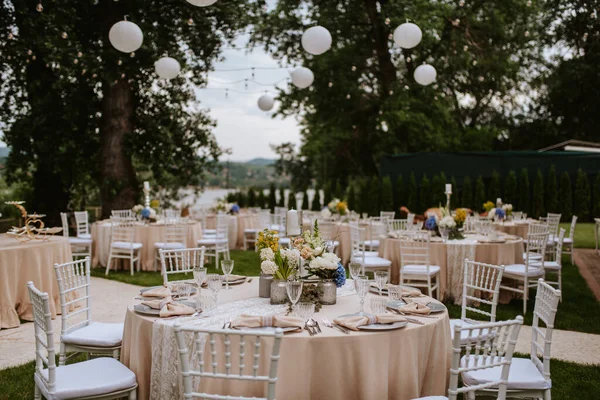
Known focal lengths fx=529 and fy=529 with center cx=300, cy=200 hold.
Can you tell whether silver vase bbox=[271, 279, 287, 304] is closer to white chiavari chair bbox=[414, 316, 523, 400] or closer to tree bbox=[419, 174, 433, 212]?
white chiavari chair bbox=[414, 316, 523, 400]

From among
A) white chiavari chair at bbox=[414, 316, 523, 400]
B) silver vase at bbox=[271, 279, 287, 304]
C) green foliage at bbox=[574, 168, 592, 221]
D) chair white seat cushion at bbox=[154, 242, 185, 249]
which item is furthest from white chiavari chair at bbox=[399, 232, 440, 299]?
green foliage at bbox=[574, 168, 592, 221]

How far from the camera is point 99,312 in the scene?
6434 mm

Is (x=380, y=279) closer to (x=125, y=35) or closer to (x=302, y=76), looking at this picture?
(x=125, y=35)

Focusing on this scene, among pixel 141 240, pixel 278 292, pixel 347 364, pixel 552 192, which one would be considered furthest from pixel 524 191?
pixel 347 364

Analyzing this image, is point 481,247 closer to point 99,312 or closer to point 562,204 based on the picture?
point 99,312

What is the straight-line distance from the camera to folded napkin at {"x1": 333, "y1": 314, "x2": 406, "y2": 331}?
2.88 m

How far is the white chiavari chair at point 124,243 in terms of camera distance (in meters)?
9.08

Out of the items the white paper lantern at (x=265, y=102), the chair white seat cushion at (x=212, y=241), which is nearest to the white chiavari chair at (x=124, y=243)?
the chair white seat cushion at (x=212, y=241)

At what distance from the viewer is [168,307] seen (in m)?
3.20

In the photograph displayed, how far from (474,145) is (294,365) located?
1937 centimetres

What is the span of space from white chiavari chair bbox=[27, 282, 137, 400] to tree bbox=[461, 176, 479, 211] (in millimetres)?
13526

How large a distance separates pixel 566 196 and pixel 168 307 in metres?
15.1

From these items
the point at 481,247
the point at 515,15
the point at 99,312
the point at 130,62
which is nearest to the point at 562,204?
the point at 515,15

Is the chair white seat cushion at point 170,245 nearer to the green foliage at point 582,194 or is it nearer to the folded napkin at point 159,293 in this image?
the folded napkin at point 159,293
